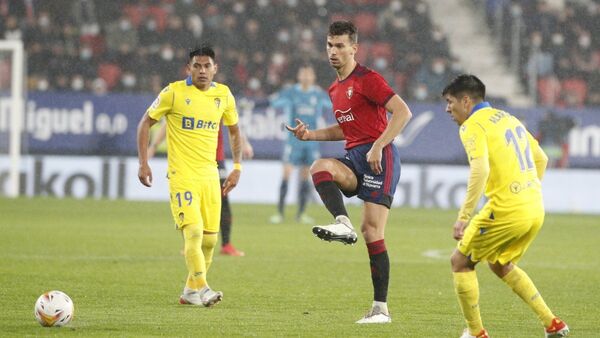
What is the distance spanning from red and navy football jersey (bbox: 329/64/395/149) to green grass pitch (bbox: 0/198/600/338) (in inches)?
52.3

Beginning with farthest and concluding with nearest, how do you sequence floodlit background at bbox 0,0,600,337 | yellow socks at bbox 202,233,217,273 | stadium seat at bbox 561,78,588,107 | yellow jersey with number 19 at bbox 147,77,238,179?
stadium seat at bbox 561,78,588,107, floodlit background at bbox 0,0,600,337, yellow socks at bbox 202,233,217,273, yellow jersey with number 19 at bbox 147,77,238,179

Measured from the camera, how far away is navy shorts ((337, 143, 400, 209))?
326 inches

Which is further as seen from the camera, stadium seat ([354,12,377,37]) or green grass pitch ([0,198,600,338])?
stadium seat ([354,12,377,37])

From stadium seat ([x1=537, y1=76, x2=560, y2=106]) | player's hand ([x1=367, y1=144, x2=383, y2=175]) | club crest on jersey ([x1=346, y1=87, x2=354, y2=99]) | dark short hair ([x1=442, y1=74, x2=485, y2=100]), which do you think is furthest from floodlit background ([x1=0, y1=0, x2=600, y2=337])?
dark short hair ([x1=442, y1=74, x2=485, y2=100])

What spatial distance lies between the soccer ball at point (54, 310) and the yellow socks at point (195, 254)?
1.51m

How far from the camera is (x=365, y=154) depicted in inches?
330

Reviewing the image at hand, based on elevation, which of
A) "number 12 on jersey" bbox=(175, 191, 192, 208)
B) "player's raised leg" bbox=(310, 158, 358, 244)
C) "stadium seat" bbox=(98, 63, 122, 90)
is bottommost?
"stadium seat" bbox=(98, 63, 122, 90)

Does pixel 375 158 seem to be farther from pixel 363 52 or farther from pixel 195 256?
pixel 363 52

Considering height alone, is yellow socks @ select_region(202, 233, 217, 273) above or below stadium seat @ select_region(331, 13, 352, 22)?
below

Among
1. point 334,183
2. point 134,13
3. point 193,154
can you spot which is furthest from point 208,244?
point 134,13

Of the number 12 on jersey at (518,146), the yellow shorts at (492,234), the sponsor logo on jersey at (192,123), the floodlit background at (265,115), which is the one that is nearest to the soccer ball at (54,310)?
the sponsor logo on jersey at (192,123)

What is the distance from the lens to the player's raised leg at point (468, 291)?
705cm

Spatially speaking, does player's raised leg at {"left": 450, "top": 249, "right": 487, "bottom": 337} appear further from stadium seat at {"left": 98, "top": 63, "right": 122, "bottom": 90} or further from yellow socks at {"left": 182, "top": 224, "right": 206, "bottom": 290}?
stadium seat at {"left": 98, "top": 63, "right": 122, "bottom": 90}

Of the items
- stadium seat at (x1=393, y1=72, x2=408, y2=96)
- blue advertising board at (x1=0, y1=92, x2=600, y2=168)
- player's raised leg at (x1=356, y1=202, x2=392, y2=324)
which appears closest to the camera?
player's raised leg at (x1=356, y1=202, x2=392, y2=324)
